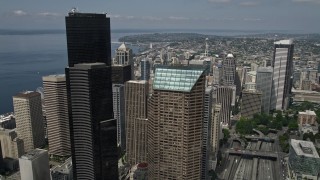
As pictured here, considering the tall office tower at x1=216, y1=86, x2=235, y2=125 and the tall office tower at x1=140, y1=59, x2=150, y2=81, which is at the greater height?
the tall office tower at x1=140, y1=59, x2=150, y2=81

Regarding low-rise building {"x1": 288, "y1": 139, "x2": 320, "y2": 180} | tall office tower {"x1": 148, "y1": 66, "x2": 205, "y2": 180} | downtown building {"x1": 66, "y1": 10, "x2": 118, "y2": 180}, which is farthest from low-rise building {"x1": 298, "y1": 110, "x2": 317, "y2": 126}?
downtown building {"x1": 66, "y1": 10, "x2": 118, "y2": 180}

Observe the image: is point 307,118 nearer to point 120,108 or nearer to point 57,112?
point 120,108

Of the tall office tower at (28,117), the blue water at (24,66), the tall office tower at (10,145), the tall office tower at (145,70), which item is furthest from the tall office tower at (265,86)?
the blue water at (24,66)

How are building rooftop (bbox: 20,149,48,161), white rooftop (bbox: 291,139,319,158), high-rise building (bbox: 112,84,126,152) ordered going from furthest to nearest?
high-rise building (bbox: 112,84,126,152) < white rooftop (bbox: 291,139,319,158) < building rooftop (bbox: 20,149,48,161)

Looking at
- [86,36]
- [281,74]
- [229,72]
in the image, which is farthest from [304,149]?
[229,72]

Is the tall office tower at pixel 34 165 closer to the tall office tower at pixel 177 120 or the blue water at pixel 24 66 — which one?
the tall office tower at pixel 177 120

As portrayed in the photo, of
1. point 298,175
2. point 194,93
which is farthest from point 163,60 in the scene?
point 194,93

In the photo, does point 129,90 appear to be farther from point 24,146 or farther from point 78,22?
point 24,146

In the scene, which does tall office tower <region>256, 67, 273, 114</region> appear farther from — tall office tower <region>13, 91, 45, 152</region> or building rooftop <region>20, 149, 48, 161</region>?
building rooftop <region>20, 149, 48, 161</region>
